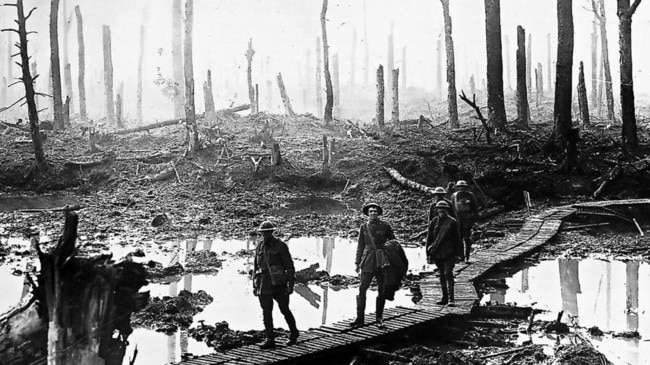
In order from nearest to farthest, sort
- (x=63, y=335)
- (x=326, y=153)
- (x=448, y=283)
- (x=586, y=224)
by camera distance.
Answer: (x=63, y=335) < (x=448, y=283) < (x=586, y=224) < (x=326, y=153)

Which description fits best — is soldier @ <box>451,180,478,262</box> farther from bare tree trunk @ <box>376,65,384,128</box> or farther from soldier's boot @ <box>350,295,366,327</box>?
bare tree trunk @ <box>376,65,384,128</box>

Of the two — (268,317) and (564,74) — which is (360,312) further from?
(564,74)

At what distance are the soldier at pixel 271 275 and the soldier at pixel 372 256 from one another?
51.1 inches

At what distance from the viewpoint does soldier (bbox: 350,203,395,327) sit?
985cm

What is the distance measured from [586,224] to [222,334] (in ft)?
39.0

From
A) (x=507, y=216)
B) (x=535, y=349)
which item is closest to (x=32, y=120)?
(x=507, y=216)

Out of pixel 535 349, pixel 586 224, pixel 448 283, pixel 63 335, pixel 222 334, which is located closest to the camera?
pixel 63 335

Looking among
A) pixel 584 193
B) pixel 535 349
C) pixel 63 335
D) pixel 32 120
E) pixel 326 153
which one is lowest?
pixel 535 349

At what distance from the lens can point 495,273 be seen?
46.6ft

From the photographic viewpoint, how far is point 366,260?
9.91 meters

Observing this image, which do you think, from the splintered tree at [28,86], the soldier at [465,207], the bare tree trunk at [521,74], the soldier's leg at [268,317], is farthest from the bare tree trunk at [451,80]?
the soldier's leg at [268,317]

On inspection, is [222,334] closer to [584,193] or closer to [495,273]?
[495,273]

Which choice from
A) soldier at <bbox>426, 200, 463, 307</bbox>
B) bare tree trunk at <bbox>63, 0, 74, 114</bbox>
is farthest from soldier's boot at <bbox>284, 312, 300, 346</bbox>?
bare tree trunk at <bbox>63, 0, 74, 114</bbox>

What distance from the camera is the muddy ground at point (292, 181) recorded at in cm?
1956
